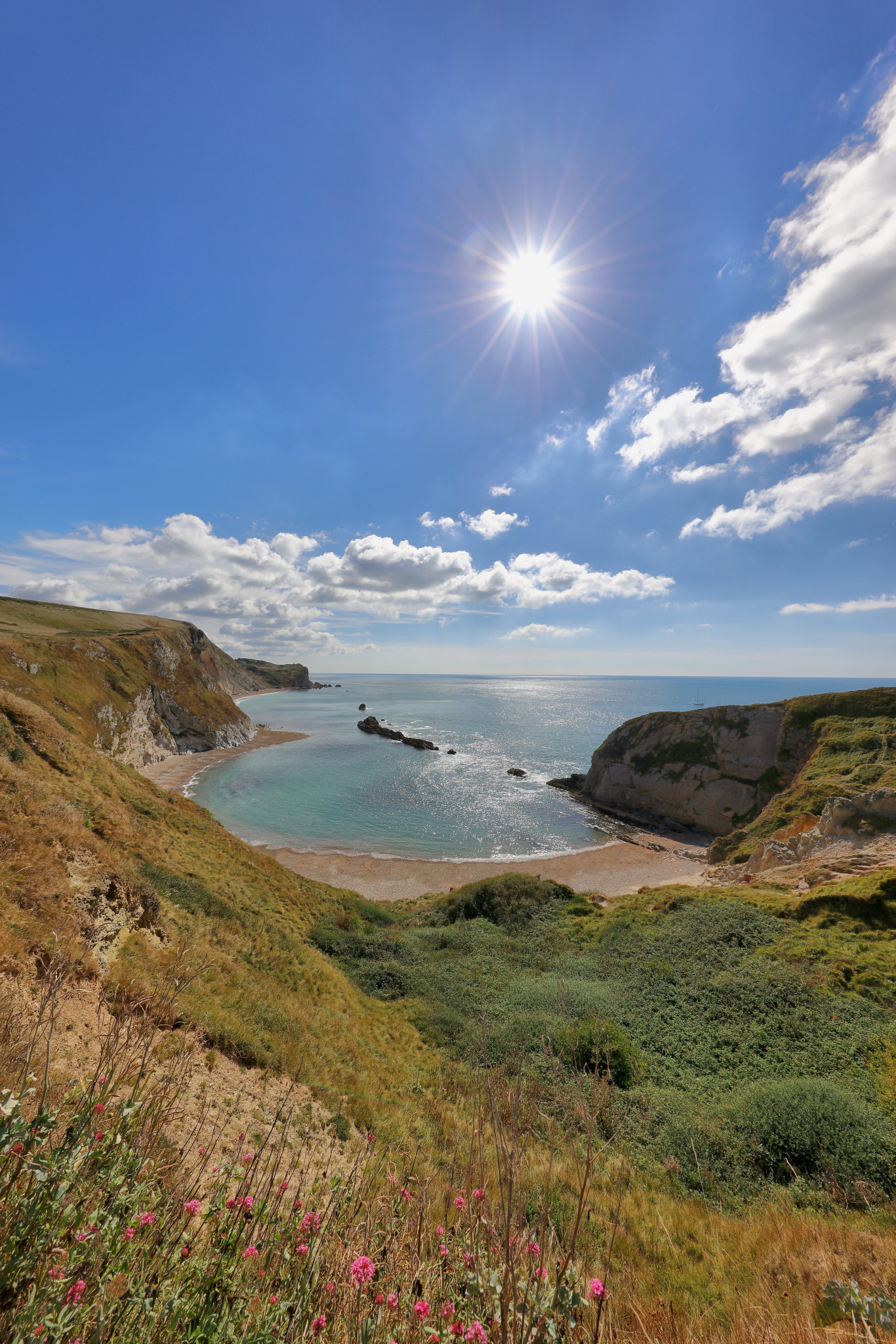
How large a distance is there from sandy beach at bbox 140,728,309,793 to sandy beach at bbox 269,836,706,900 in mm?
21898

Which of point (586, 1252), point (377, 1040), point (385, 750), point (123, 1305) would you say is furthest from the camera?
A: point (385, 750)

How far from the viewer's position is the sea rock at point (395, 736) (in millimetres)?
78688

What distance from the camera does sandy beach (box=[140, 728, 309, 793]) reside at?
163 ft

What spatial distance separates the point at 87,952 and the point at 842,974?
1775 centimetres

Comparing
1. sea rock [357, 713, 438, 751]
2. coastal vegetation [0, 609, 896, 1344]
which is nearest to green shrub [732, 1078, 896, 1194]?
coastal vegetation [0, 609, 896, 1344]

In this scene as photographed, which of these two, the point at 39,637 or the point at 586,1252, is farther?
the point at 39,637

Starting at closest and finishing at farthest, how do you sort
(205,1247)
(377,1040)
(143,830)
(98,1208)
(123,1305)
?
1. (123,1305)
2. (98,1208)
3. (205,1247)
4. (377,1040)
5. (143,830)

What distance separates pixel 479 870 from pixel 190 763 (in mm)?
44738

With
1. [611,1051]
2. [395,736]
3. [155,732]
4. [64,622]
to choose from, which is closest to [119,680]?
[155,732]

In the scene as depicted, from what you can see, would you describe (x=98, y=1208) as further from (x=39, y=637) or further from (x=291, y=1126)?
(x=39, y=637)

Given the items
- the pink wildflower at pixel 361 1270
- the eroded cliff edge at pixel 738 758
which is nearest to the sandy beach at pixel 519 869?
the eroded cliff edge at pixel 738 758

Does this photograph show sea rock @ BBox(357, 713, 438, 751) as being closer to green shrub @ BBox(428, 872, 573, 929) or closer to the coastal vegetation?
green shrub @ BBox(428, 872, 573, 929)

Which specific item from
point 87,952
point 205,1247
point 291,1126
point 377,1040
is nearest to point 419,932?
point 377,1040

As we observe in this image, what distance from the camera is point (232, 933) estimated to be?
12.0 metres
